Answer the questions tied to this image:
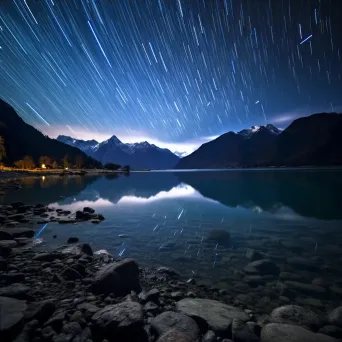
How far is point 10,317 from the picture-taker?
4.20m

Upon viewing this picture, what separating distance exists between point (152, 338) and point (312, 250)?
1119 cm

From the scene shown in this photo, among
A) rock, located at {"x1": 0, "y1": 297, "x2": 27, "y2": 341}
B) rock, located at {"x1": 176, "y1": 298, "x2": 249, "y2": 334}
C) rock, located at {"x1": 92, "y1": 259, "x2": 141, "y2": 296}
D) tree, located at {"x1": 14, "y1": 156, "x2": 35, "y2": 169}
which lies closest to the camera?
rock, located at {"x1": 0, "y1": 297, "x2": 27, "y2": 341}

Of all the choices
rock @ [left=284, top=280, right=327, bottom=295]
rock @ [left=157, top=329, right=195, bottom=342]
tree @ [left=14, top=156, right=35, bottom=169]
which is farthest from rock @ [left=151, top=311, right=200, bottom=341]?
tree @ [left=14, top=156, right=35, bottom=169]

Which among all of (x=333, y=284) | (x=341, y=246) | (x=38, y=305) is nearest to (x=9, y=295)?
(x=38, y=305)

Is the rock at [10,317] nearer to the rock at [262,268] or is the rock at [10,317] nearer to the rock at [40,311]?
the rock at [40,311]

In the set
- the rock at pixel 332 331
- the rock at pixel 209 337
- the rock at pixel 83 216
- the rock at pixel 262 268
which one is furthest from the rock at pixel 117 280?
the rock at pixel 83 216

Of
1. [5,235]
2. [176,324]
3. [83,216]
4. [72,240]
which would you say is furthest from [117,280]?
[83,216]

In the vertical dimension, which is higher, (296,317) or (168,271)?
(296,317)

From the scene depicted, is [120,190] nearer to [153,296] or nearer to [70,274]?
[70,274]

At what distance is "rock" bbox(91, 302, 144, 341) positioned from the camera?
4555 millimetres

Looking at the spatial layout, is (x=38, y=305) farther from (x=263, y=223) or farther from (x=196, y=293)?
(x=263, y=223)

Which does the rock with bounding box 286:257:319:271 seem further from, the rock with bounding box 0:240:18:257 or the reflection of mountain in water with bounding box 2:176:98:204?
the reflection of mountain in water with bounding box 2:176:98:204

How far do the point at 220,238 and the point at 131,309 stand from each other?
9.81 metres

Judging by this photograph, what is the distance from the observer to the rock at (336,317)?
5693 millimetres
